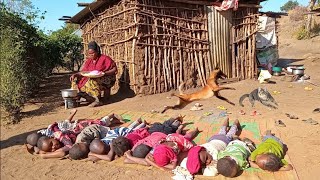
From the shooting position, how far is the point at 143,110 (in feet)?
23.9

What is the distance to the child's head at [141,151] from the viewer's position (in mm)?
4211

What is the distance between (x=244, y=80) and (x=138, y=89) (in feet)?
12.6

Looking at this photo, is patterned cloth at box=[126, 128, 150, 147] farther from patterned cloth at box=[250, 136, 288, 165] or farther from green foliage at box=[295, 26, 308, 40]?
green foliage at box=[295, 26, 308, 40]

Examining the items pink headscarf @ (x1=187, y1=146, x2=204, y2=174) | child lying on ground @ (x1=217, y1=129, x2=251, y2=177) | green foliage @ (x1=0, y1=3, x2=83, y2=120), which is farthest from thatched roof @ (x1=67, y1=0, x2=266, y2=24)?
pink headscarf @ (x1=187, y1=146, x2=204, y2=174)

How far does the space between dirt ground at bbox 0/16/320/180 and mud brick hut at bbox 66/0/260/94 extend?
62cm

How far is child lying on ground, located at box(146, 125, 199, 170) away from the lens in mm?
3961

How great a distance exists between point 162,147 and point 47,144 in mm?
1763

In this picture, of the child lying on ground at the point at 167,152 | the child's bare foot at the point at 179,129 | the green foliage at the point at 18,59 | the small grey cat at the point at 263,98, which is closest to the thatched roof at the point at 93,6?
the green foliage at the point at 18,59

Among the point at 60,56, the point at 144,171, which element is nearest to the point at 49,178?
the point at 144,171

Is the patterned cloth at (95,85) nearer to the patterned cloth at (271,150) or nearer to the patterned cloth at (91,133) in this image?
the patterned cloth at (91,133)

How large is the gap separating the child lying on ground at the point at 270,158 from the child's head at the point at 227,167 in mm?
348

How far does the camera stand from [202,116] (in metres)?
6.25

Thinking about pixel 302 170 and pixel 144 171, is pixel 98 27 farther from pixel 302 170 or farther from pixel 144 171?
pixel 302 170

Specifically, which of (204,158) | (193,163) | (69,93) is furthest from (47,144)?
(69,93)
